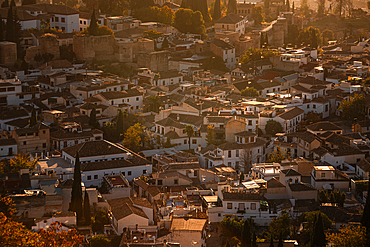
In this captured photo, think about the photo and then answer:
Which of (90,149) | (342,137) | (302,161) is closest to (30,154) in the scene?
(90,149)

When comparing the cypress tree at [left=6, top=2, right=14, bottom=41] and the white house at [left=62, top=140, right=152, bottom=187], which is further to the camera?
the cypress tree at [left=6, top=2, right=14, bottom=41]

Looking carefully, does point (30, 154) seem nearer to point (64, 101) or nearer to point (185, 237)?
point (64, 101)

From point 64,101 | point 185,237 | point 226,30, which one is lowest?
point 185,237

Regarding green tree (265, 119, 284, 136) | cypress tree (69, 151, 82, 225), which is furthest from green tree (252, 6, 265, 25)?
cypress tree (69, 151, 82, 225)

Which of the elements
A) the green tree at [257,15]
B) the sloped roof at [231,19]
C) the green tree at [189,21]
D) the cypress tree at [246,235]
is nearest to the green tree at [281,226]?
the cypress tree at [246,235]

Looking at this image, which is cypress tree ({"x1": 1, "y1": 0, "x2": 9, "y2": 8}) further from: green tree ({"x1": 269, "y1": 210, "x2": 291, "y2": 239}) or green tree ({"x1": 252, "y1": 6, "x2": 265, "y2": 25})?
green tree ({"x1": 269, "y1": 210, "x2": 291, "y2": 239})

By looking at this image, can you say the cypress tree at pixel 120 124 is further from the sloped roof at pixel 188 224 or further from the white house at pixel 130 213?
the sloped roof at pixel 188 224
